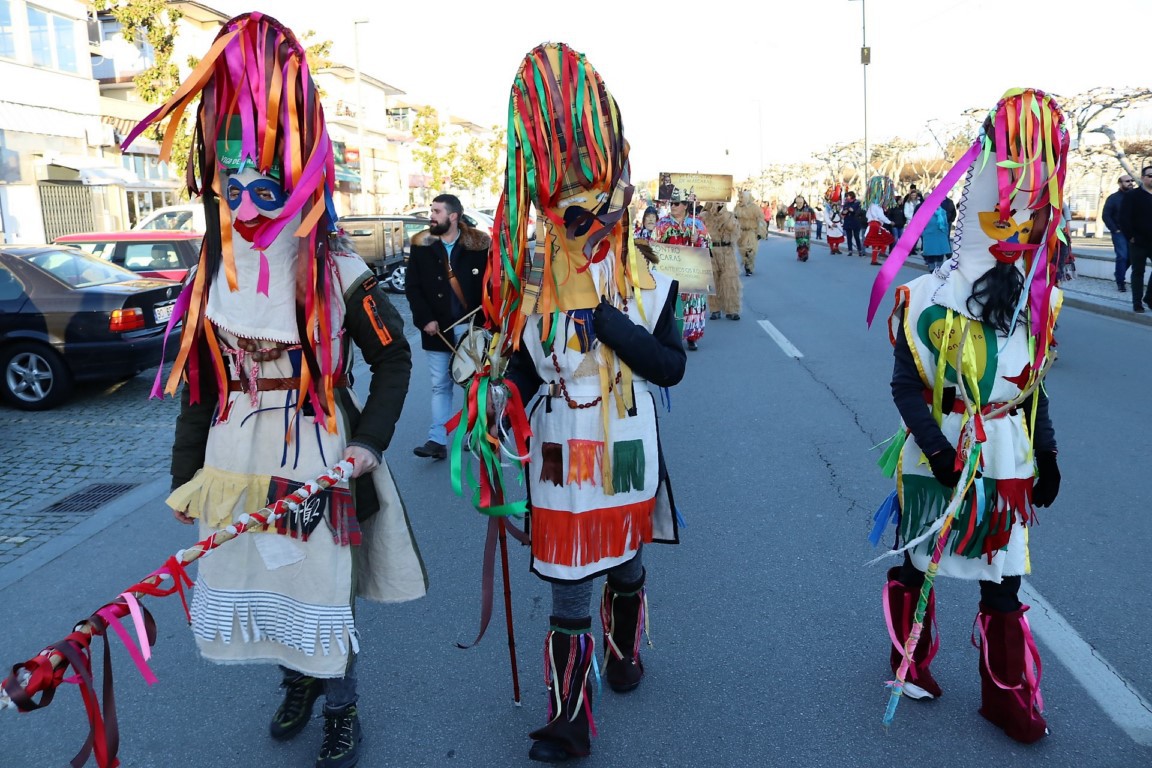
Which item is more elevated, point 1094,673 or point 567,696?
point 567,696

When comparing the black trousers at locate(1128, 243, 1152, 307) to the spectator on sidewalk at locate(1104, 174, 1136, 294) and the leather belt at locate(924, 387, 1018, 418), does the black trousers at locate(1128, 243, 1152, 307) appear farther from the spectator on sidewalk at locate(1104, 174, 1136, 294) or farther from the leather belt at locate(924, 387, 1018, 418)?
the leather belt at locate(924, 387, 1018, 418)

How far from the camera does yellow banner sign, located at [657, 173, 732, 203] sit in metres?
11.5

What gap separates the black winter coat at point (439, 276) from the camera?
6094 mm

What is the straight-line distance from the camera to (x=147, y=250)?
11.0 meters

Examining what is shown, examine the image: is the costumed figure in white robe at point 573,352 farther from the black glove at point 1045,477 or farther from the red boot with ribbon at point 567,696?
the black glove at point 1045,477

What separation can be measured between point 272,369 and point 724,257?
10.6 meters

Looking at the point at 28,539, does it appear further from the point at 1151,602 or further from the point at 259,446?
the point at 1151,602

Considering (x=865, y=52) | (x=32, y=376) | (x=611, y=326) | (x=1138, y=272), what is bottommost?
(x=32, y=376)

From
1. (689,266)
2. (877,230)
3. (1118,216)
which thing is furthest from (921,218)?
(877,230)

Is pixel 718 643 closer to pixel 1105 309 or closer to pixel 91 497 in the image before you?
pixel 91 497

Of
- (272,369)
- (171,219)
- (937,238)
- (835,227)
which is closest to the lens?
(272,369)

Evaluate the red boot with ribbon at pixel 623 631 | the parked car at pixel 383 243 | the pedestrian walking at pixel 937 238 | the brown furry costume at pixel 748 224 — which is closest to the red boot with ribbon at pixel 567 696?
the red boot with ribbon at pixel 623 631

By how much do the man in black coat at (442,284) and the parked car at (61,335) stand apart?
3065mm

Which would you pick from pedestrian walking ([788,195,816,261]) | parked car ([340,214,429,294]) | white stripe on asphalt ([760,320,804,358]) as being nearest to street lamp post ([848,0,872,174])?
pedestrian walking ([788,195,816,261])
